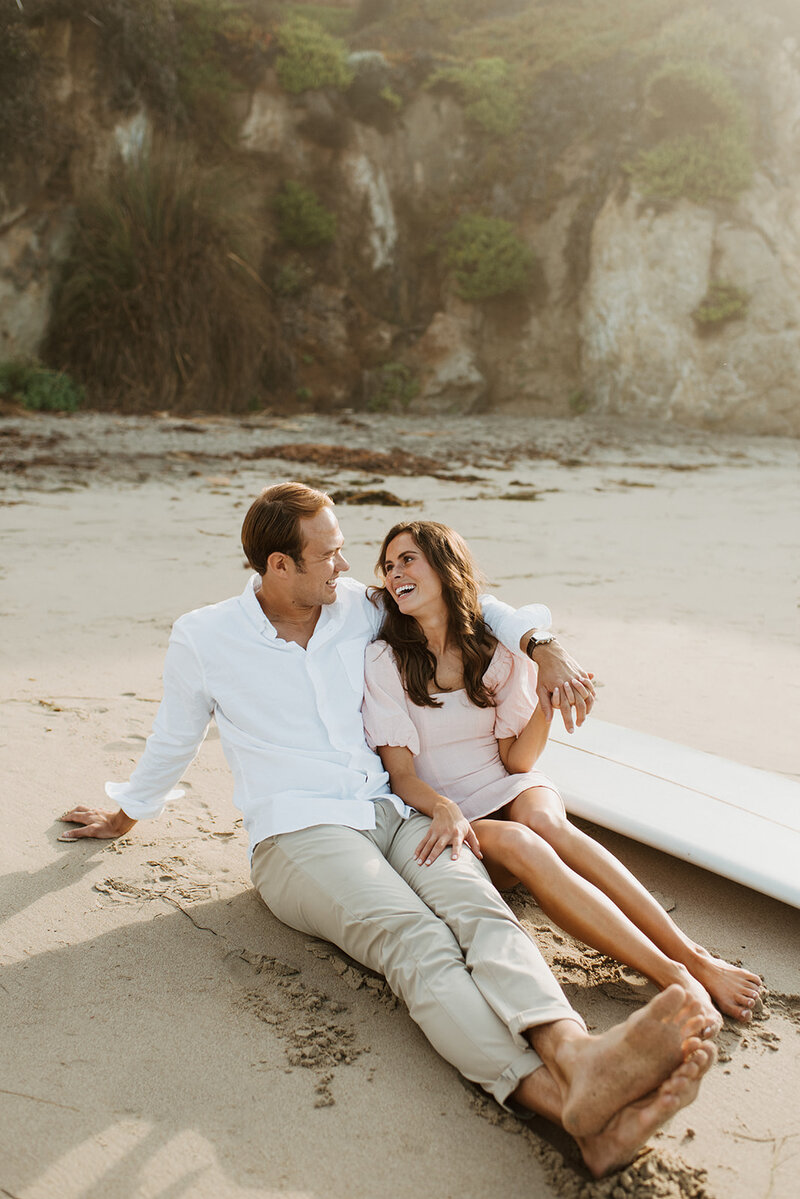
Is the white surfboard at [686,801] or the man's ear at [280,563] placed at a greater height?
the man's ear at [280,563]

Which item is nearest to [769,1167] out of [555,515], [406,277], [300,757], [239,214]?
[300,757]

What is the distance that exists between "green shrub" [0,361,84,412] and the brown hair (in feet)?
29.0

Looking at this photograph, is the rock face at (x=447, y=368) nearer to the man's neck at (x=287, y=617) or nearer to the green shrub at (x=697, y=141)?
the green shrub at (x=697, y=141)

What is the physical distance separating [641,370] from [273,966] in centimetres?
1211

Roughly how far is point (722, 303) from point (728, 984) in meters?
12.2

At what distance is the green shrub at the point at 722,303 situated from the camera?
12617 millimetres

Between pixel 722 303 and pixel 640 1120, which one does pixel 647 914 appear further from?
pixel 722 303

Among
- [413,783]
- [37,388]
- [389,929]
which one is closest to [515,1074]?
[389,929]

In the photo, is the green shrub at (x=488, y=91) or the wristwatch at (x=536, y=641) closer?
the wristwatch at (x=536, y=641)

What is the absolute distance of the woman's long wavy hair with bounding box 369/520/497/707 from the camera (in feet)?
7.53

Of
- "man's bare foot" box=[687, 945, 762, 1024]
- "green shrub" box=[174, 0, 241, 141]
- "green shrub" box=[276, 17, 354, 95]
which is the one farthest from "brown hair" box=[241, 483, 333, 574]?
"green shrub" box=[276, 17, 354, 95]

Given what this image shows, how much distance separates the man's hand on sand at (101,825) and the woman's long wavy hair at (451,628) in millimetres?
818

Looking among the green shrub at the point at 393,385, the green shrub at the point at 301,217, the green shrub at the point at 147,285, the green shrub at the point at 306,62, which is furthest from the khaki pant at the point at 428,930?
the green shrub at the point at 306,62

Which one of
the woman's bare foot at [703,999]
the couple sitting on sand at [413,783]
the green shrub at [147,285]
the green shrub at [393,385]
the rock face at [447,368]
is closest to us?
the woman's bare foot at [703,999]
